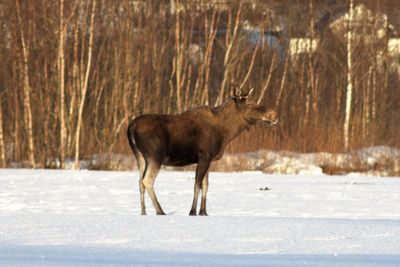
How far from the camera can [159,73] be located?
30578mm

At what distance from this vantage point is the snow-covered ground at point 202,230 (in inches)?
337

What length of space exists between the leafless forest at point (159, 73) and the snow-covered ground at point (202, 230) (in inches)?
345

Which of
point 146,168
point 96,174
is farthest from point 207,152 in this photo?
point 96,174

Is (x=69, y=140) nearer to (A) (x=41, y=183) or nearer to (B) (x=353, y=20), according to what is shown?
(A) (x=41, y=183)

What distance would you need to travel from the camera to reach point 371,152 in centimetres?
2723

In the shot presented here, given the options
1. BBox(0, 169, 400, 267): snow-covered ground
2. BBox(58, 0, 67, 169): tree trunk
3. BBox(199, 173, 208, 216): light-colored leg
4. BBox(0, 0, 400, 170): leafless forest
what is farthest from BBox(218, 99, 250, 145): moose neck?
BBox(58, 0, 67, 169): tree trunk

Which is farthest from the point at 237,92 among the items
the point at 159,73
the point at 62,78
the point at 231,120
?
the point at 159,73

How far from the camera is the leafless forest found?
27031mm

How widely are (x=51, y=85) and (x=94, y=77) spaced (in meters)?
2.97

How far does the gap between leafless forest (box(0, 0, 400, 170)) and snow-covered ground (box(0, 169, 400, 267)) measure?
8759 millimetres

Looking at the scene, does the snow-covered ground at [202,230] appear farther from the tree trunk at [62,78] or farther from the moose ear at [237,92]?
the tree trunk at [62,78]

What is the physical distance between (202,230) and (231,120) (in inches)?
169

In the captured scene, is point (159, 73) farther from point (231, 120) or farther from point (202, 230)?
point (202, 230)

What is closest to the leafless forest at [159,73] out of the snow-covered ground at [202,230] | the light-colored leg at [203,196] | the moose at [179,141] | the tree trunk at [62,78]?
the tree trunk at [62,78]
